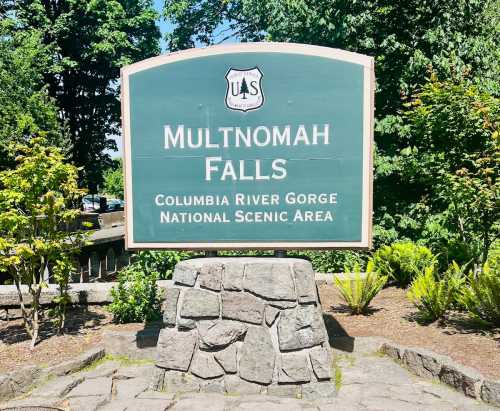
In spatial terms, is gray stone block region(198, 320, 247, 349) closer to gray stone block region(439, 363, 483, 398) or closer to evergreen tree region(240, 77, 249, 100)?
gray stone block region(439, 363, 483, 398)

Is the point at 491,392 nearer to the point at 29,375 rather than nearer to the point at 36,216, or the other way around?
the point at 29,375

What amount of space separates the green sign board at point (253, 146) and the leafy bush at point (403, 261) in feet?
10.5

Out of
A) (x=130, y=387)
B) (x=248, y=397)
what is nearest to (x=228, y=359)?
(x=248, y=397)

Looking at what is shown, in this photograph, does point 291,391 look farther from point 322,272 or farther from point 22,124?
point 22,124

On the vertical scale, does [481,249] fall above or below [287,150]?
below

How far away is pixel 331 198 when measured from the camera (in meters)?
4.32

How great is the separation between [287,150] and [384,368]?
7.97 feet

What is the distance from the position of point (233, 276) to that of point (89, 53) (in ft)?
64.6

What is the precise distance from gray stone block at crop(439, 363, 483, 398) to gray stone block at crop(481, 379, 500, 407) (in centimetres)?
4

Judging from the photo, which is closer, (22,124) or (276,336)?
(276,336)

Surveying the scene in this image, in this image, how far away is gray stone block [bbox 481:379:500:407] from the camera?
3.72 m

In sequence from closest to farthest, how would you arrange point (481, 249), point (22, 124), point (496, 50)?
point (481, 249), point (496, 50), point (22, 124)

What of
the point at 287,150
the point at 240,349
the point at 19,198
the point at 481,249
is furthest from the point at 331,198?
the point at 481,249

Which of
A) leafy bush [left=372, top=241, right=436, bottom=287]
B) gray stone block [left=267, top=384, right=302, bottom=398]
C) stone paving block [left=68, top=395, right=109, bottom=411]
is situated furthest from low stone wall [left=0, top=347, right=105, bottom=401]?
leafy bush [left=372, top=241, right=436, bottom=287]
